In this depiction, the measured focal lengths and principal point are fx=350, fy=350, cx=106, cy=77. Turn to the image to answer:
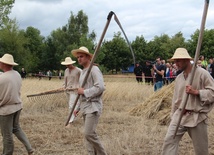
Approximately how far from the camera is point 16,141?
714cm

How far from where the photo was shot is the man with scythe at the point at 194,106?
175 inches

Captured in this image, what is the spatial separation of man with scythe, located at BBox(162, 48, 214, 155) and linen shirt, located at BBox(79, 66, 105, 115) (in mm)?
1213

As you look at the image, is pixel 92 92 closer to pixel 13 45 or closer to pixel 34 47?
pixel 13 45

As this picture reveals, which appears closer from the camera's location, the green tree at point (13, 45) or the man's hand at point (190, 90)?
the man's hand at point (190, 90)

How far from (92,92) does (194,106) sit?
1524mm

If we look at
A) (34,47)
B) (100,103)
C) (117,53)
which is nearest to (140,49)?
(117,53)

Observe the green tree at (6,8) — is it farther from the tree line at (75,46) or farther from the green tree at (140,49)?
the green tree at (140,49)

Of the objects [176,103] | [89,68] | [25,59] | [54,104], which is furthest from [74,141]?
[25,59]

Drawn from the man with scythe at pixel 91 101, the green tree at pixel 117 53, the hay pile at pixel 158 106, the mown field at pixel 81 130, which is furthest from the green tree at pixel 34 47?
the man with scythe at pixel 91 101

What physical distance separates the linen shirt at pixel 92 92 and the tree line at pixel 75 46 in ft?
103

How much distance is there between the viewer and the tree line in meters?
45.0

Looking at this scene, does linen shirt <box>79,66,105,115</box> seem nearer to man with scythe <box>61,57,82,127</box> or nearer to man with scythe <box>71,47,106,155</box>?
man with scythe <box>71,47,106,155</box>

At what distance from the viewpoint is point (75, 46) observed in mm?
53938

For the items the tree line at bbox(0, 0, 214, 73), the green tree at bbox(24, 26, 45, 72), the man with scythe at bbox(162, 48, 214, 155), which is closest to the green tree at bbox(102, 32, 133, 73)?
the tree line at bbox(0, 0, 214, 73)
